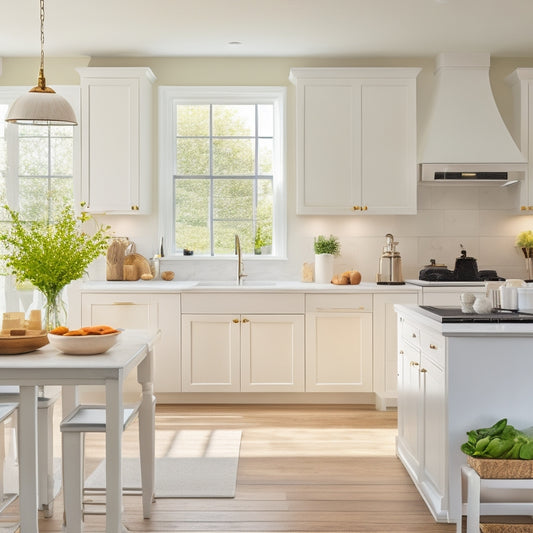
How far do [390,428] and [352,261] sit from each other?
5.57 ft

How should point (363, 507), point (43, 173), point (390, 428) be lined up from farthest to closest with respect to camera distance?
point (43, 173)
point (390, 428)
point (363, 507)

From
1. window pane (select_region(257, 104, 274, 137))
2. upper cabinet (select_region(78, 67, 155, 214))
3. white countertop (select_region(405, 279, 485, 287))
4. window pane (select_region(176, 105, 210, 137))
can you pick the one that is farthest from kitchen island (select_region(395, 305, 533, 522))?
window pane (select_region(176, 105, 210, 137))

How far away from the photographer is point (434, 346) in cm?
314

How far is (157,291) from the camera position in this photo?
528 cm

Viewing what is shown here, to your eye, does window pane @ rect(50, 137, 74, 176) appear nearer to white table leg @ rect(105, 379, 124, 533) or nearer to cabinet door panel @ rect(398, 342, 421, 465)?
cabinet door panel @ rect(398, 342, 421, 465)

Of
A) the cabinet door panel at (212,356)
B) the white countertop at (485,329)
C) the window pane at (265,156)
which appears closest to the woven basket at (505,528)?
the white countertop at (485,329)

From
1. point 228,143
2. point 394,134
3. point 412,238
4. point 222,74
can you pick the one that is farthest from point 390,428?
point 222,74

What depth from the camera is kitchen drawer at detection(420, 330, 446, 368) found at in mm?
2996

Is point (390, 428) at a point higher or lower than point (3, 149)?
lower

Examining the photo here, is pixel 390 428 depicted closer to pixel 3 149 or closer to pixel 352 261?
pixel 352 261

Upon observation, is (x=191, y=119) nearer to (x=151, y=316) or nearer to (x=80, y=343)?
(x=151, y=316)

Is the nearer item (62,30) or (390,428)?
(390,428)

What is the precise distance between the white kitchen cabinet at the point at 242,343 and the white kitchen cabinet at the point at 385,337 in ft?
1.88

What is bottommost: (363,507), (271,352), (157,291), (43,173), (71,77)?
(363,507)
